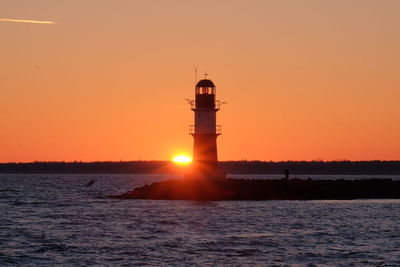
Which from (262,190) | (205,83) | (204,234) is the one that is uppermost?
(205,83)

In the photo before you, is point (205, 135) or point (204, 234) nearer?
point (204, 234)

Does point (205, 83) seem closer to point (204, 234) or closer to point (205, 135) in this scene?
point (205, 135)

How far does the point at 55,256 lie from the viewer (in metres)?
35.5

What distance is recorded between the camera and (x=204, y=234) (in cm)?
4356

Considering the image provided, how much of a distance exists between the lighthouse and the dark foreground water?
361cm

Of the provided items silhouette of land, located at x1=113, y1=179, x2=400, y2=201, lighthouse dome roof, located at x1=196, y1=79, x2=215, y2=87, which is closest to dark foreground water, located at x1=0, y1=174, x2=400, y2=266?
silhouette of land, located at x1=113, y1=179, x2=400, y2=201

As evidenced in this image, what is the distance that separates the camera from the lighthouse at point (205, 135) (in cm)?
6650

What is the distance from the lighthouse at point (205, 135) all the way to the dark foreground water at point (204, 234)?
361cm

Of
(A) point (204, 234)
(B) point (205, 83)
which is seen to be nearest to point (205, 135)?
(B) point (205, 83)

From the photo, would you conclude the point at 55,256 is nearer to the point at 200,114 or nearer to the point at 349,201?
the point at 200,114

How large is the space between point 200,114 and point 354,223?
21149mm

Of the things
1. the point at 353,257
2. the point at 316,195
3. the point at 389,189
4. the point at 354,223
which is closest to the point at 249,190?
the point at 316,195

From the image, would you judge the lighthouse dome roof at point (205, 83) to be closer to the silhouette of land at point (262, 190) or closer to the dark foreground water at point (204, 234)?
the silhouette of land at point (262, 190)

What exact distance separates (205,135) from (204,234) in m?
23.4
